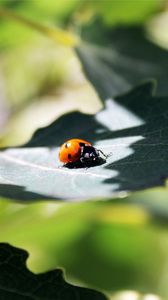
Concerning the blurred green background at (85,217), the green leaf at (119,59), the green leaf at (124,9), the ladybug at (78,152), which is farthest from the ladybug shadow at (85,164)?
the green leaf at (124,9)

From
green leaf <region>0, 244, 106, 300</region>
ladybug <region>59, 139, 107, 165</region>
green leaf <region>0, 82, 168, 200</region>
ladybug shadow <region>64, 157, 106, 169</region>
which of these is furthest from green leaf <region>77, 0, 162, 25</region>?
green leaf <region>0, 244, 106, 300</region>

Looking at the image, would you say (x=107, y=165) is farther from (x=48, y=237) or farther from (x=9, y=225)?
(x=48, y=237)

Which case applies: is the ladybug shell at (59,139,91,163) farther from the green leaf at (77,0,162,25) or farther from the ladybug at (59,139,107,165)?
the green leaf at (77,0,162,25)

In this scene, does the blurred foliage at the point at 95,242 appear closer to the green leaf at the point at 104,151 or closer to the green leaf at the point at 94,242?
the green leaf at the point at 94,242

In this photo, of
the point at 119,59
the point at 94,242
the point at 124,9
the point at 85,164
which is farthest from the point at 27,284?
the point at 124,9

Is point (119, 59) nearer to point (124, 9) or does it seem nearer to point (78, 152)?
point (124, 9)

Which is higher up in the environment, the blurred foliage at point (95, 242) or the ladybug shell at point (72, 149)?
the ladybug shell at point (72, 149)
